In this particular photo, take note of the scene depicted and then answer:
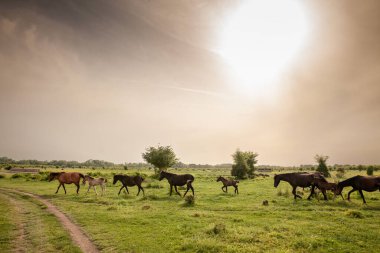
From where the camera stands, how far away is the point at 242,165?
208ft

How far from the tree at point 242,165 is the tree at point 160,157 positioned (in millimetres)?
15770

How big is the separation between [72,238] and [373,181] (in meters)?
22.9

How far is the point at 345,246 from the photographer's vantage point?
10273 millimetres

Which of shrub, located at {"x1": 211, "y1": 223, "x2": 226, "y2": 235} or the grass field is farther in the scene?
shrub, located at {"x1": 211, "y1": 223, "x2": 226, "y2": 235}

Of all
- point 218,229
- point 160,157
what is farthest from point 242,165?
point 218,229

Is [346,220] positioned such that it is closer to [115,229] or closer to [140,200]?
[115,229]

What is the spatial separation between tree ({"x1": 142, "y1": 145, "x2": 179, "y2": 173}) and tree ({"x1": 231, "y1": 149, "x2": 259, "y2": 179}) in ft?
51.7

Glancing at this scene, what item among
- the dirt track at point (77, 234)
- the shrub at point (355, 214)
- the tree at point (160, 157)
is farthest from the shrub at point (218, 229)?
the tree at point (160, 157)

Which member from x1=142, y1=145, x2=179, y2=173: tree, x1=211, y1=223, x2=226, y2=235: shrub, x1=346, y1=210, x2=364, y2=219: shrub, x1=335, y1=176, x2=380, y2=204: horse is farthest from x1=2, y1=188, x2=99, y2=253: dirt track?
x1=142, y1=145, x2=179, y2=173: tree

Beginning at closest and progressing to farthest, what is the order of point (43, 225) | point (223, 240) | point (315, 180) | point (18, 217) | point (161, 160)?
point (223, 240) < point (43, 225) < point (18, 217) < point (315, 180) < point (161, 160)

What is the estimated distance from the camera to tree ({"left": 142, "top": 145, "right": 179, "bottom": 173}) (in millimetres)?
62781

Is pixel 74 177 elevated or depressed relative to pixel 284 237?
elevated

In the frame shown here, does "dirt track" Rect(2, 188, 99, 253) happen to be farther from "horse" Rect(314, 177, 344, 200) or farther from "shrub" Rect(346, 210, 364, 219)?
"horse" Rect(314, 177, 344, 200)

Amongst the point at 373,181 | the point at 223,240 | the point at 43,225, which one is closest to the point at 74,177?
the point at 43,225
